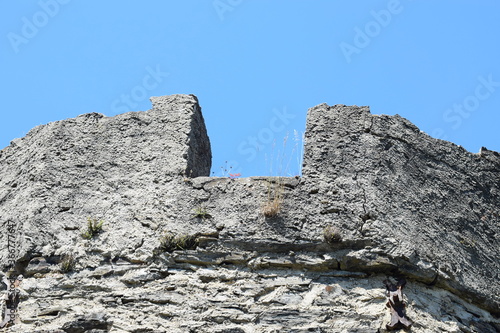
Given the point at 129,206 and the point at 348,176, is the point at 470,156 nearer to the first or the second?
the point at 348,176

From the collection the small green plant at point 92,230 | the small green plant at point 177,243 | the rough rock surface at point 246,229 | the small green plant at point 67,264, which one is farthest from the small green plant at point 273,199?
the small green plant at point 67,264

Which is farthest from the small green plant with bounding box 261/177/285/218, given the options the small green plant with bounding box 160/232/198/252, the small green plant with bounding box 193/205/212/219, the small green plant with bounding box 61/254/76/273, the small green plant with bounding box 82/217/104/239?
the small green plant with bounding box 61/254/76/273

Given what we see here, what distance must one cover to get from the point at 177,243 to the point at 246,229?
519 millimetres

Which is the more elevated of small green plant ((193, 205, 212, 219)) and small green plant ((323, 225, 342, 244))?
small green plant ((193, 205, 212, 219))

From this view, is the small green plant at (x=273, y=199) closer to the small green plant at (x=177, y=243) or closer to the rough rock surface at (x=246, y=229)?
the rough rock surface at (x=246, y=229)

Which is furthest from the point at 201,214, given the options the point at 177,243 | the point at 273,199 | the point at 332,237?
the point at 332,237

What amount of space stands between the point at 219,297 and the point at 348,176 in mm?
1412

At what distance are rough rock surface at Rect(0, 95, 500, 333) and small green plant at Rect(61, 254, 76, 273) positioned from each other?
2cm

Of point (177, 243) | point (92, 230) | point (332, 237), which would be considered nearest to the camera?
point (332, 237)

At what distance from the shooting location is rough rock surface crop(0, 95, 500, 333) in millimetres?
6164

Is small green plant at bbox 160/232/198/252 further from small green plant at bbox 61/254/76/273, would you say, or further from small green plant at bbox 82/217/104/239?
small green plant at bbox 61/254/76/273

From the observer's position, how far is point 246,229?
→ 21.6 ft

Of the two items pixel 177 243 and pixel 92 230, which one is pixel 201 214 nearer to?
pixel 177 243

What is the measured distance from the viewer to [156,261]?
6.47 m
